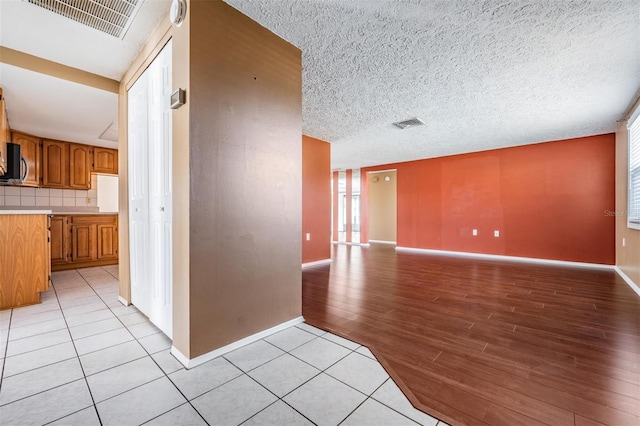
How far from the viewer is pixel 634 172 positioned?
3658mm

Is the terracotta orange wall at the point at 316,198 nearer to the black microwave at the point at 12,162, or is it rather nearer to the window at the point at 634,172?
the black microwave at the point at 12,162

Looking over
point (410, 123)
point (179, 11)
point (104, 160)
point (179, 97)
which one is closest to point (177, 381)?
point (179, 97)

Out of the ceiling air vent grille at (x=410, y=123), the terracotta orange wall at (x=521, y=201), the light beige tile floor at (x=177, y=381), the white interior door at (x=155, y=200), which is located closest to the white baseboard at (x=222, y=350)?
the light beige tile floor at (x=177, y=381)

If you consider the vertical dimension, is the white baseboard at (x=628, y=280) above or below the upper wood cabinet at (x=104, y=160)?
below

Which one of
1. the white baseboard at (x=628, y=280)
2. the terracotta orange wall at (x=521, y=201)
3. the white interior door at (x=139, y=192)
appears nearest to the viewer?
the white interior door at (x=139, y=192)

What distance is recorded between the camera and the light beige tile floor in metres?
1.28

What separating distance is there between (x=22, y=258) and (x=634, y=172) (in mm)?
7325

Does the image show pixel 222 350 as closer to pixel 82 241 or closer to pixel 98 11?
pixel 98 11

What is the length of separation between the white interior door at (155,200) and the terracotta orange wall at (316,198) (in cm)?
288

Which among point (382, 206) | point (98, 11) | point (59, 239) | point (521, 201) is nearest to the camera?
point (98, 11)

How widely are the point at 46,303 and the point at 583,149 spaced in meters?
8.12

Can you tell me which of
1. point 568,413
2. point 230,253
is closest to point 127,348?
point 230,253

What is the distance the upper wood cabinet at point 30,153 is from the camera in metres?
4.32

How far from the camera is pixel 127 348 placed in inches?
75.2
